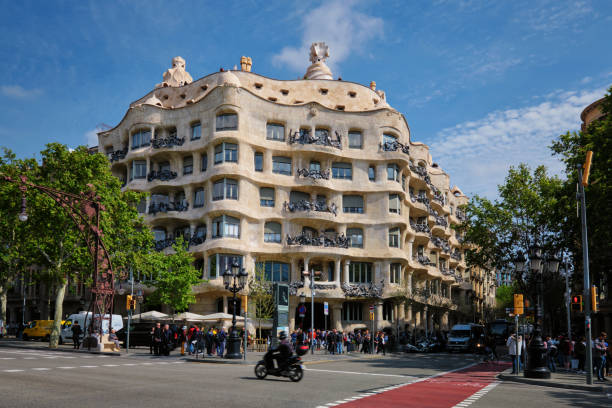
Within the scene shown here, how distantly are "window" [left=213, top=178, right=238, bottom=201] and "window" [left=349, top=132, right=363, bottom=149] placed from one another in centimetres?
1195

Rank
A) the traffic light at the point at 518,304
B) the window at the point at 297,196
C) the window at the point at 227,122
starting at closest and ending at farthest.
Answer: the traffic light at the point at 518,304, the window at the point at 227,122, the window at the point at 297,196

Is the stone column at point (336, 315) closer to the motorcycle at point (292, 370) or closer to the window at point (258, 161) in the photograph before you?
the window at point (258, 161)

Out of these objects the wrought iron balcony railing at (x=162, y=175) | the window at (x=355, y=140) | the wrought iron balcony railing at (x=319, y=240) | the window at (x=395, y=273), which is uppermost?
the window at (x=355, y=140)

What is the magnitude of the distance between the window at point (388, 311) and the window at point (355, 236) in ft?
19.6

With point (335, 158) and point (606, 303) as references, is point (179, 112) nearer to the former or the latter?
point (335, 158)

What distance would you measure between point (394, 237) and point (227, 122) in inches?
726

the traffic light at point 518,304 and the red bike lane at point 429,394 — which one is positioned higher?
the traffic light at point 518,304

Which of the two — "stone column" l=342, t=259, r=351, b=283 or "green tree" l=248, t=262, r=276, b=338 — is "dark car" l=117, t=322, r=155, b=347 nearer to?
"green tree" l=248, t=262, r=276, b=338

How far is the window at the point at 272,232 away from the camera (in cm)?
5109

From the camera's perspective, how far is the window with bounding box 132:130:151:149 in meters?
54.1

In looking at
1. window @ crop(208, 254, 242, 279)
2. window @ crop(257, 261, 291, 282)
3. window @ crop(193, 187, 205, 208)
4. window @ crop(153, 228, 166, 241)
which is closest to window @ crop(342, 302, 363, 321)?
window @ crop(257, 261, 291, 282)

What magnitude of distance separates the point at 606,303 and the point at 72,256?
45163 millimetres

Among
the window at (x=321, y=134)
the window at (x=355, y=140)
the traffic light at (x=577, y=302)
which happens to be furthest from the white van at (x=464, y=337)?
the traffic light at (x=577, y=302)

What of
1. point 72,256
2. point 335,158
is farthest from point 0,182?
point 335,158
